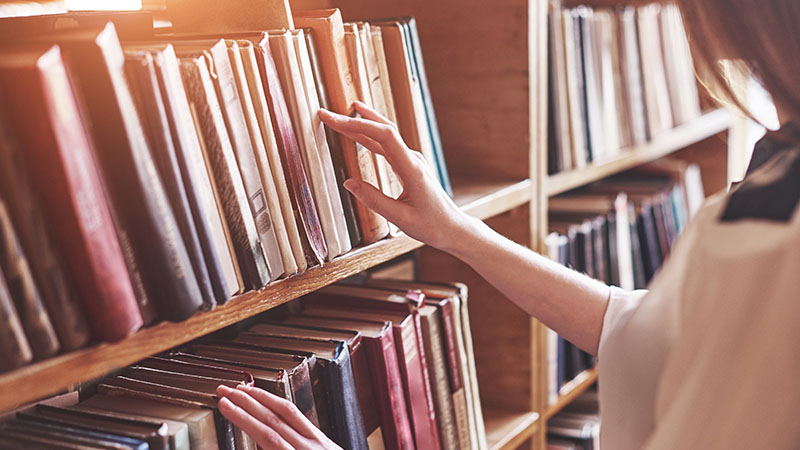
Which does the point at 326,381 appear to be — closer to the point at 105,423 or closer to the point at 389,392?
the point at 389,392

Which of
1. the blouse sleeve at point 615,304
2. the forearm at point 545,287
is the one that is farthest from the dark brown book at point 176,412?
the blouse sleeve at point 615,304

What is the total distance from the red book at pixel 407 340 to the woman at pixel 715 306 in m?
0.14

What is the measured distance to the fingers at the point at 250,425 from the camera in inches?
29.2

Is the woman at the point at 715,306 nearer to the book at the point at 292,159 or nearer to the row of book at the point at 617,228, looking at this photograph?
the book at the point at 292,159

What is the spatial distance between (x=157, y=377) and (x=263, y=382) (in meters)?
0.13

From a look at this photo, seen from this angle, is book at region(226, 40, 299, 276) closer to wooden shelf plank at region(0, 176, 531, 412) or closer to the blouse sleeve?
wooden shelf plank at region(0, 176, 531, 412)

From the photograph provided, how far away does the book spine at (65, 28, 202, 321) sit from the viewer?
609 mm

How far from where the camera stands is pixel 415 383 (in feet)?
3.26

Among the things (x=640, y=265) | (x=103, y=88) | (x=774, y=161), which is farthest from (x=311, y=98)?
(x=640, y=265)

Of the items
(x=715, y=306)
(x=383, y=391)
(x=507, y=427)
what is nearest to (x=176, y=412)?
(x=383, y=391)

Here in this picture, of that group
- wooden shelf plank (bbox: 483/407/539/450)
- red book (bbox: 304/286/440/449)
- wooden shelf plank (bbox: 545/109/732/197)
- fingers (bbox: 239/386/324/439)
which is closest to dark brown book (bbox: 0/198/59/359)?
fingers (bbox: 239/386/324/439)

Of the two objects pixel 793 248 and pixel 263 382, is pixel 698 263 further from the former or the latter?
pixel 263 382

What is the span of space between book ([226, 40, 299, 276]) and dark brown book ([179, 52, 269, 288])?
35 mm

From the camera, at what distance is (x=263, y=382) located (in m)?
0.82
